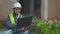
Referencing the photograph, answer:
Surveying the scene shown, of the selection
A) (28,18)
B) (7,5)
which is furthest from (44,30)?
(7,5)

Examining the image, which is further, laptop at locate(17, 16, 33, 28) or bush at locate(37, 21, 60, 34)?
bush at locate(37, 21, 60, 34)

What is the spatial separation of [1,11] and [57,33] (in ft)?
14.1

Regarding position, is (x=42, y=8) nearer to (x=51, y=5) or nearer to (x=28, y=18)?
(x=51, y=5)

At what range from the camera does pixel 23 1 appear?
12.4 meters

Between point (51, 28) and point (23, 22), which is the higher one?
point (23, 22)

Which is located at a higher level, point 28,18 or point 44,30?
point 28,18

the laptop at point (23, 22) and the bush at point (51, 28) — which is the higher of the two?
the laptop at point (23, 22)

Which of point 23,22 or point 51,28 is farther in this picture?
point 51,28

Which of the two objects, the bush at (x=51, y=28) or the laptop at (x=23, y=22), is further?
the bush at (x=51, y=28)

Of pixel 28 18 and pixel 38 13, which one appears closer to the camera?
A: pixel 28 18

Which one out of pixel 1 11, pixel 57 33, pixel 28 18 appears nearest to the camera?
pixel 28 18

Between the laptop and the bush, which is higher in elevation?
the laptop

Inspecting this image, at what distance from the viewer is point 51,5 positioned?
41.3 feet

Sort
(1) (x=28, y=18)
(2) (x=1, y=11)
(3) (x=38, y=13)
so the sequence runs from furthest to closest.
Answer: (3) (x=38, y=13)
(2) (x=1, y=11)
(1) (x=28, y=18)
